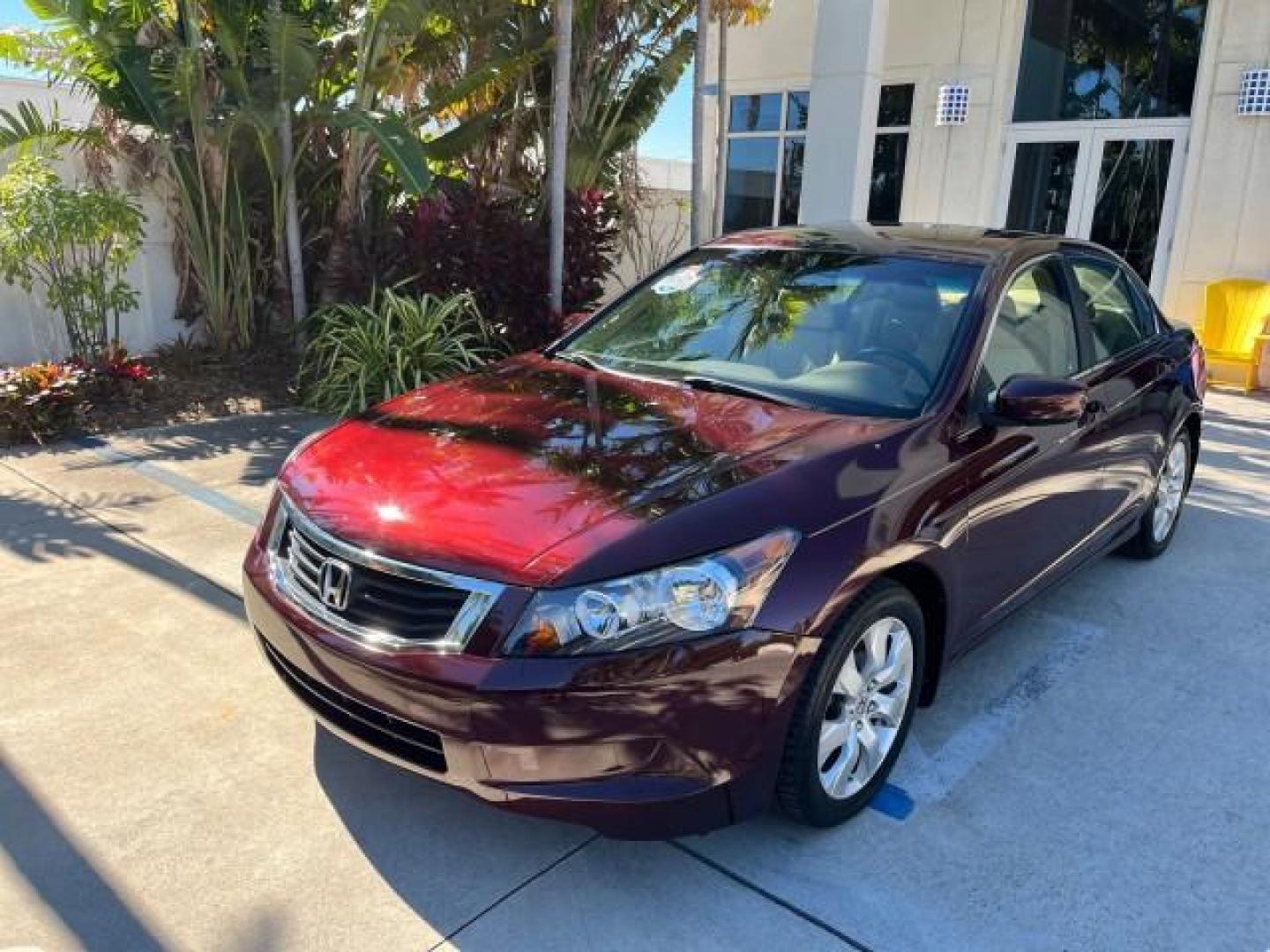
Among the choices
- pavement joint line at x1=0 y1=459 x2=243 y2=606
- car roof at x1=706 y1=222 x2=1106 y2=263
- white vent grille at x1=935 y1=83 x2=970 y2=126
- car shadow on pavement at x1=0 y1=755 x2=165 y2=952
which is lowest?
car shadow on pavement at x1=0 y1=755 x2=165 y2=952

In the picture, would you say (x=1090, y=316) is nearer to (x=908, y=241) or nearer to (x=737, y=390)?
(x=908, y=241)

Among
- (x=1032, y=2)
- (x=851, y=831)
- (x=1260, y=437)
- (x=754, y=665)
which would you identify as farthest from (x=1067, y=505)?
(x=1032, y=2)

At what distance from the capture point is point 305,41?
7.29 metres

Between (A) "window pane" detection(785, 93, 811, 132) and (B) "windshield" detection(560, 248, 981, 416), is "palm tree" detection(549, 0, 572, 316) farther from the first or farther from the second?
(A) "window pane" detection(785, 93, 811, 132)

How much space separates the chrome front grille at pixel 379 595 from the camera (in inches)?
94.3

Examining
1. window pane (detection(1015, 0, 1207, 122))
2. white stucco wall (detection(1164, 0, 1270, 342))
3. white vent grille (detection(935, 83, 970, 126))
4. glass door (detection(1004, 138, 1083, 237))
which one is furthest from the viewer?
white vent grille (detection(935, 83, 970, 126))

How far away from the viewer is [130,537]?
15.9ft

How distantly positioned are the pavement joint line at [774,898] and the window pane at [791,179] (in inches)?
497

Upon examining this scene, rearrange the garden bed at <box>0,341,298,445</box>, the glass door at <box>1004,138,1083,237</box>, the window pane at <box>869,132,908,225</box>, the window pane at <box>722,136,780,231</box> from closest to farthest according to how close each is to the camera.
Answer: the garden bed at <box>0,341,298,445</box> → the glass door at <box>1004,138,1083,237</box> → the window pane at <box>869,132,908,225</box> → the window pane at <box>722,136,780,231</box>

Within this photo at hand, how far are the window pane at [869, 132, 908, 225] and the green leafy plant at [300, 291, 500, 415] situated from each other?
741cm

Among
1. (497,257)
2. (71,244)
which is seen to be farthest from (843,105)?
(71,244)

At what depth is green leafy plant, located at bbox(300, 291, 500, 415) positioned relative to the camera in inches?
292

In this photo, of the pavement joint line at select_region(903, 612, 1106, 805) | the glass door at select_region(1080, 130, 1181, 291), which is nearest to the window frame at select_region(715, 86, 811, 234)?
the glass door at select_region(1080, 130, 1181, 291)

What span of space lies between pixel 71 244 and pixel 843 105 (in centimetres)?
757
